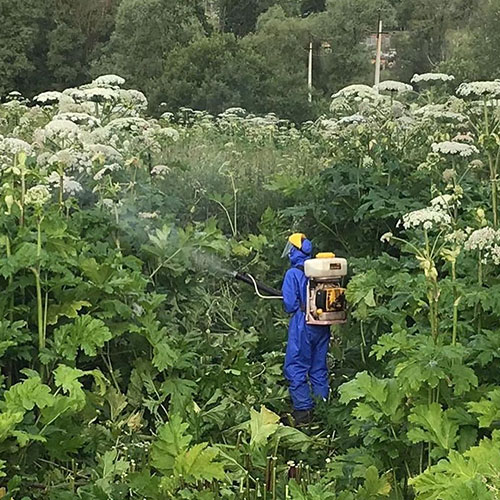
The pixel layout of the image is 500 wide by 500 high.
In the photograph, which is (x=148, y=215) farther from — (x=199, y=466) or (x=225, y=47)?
(x=225, y=47)

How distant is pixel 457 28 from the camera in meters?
23.9

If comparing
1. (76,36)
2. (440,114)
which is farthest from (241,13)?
(440,114)

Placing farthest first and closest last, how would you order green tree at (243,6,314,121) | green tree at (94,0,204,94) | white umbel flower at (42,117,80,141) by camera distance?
green tree at (94,0,204,94)
green tree at (243,6,314,121)
white umbel flower at (42,117,80,141)

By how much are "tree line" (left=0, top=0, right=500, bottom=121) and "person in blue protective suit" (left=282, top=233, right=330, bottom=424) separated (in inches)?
443

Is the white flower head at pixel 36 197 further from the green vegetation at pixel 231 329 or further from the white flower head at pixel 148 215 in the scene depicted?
the white flower head at pixel 148 215

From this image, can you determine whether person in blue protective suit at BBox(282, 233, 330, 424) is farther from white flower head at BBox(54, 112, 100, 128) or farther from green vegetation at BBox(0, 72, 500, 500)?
white flower head at BBox(54, 112, 100, 128)

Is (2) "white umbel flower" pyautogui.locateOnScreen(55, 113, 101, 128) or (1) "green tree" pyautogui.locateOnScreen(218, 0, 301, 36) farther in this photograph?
(1) "green tree" pyautogui.locateOnScreen(218, 0, 301, 36)

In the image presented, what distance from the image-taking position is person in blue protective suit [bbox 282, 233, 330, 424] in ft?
16.7

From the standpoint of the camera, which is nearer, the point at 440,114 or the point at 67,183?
the point at 67,183

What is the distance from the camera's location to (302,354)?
5.14 metres

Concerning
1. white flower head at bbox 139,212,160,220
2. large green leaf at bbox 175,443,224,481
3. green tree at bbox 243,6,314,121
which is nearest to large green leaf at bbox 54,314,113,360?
large green leaf at bbox 175,443,224,481

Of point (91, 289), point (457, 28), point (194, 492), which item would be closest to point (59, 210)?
point (91, 289)

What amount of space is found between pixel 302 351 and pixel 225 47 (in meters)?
12.9

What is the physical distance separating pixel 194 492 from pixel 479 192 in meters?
3.17
